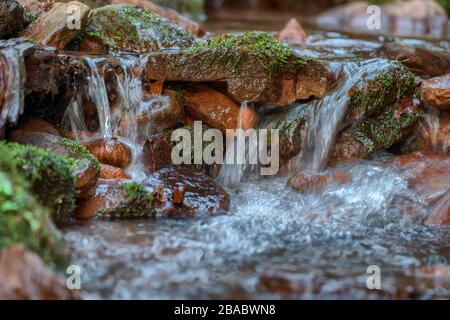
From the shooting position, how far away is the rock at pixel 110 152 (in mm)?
5938

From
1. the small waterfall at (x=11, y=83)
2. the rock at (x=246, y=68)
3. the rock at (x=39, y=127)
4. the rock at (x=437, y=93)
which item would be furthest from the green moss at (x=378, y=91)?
the small waterfall at (x=11, y=83)

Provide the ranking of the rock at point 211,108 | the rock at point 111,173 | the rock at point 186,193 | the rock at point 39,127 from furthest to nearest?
1. the rock at point 211,108
2. the rock at point 39,127
3. the rock at point 111,173
4. the rock at point 186,193

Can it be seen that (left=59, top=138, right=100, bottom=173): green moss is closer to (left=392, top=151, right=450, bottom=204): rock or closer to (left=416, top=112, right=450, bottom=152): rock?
(left=392, top=151, right=450, bottom=204): rock

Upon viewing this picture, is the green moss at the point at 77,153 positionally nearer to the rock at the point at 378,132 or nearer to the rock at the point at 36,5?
the rock at the point at 378,132

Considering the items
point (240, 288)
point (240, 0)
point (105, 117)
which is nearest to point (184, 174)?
point (105, 117)

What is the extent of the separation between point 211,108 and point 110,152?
4.44 ft

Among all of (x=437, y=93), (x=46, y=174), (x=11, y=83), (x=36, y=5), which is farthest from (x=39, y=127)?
(x=437, y=93)

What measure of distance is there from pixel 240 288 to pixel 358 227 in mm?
1708

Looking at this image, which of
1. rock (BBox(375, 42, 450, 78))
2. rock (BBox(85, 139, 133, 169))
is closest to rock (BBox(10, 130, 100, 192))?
rock (BBox(85, 139, 133, 169))

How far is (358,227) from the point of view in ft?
16.5

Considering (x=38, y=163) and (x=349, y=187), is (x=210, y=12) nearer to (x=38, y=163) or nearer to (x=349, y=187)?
(x=349, y=187)

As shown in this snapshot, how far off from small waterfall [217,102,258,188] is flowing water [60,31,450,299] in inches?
1.0

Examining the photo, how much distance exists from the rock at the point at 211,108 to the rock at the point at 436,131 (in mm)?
2173

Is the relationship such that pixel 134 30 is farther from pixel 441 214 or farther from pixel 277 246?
pixel 441 214
